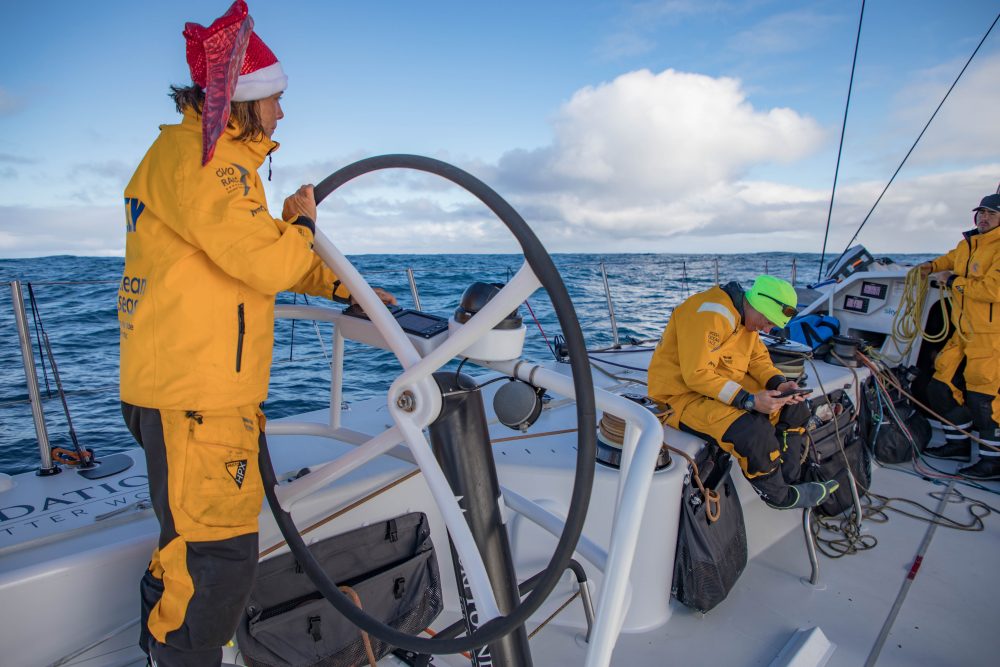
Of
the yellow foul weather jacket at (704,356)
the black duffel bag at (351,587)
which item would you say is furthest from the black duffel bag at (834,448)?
the black duffel bag at (351,587)

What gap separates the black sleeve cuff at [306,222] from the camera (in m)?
1.09

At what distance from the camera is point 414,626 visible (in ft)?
5.39

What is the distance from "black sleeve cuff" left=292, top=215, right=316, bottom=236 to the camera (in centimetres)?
109

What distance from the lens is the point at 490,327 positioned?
911mm

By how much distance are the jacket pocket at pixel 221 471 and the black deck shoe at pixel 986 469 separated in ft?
13.6

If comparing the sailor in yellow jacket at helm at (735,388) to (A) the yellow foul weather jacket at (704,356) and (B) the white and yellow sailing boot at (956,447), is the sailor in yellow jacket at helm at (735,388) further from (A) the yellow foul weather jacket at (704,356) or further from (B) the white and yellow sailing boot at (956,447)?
(B) the white and yellow sailing boot at (956,447)

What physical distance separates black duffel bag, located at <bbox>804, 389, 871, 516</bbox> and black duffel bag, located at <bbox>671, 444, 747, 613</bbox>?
2.24 ft

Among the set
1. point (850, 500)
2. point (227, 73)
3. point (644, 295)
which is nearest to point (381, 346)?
point (227, 73)

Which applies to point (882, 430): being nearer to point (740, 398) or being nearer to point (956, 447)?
point (956, 447)

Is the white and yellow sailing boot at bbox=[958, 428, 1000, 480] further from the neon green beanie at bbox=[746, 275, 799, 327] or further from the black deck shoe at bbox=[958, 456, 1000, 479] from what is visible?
the neon green beanie at bbox=[746, 275, 799, 327]

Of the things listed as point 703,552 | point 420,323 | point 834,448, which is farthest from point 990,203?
point 420,323

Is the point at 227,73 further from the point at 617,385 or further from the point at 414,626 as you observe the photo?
the point at 617,385

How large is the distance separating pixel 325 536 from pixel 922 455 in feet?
13.3

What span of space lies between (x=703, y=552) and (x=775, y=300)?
107cm
